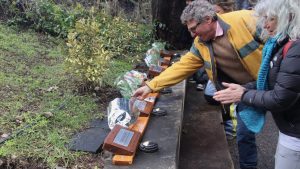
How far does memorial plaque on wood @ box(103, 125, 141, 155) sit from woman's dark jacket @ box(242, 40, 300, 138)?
0.97 m

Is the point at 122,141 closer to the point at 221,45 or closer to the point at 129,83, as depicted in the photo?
the point at 221,45

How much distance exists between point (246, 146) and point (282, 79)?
168 centimetres

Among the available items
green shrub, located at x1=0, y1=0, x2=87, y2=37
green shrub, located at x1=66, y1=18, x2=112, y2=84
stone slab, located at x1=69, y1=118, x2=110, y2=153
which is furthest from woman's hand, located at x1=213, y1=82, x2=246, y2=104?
green shrub, located at x1=0, y1=0, x2=87, y2=37

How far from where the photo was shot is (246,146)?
3.77m

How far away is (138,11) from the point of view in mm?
9273

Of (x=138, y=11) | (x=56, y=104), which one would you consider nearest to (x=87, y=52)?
(x=56, y=104)

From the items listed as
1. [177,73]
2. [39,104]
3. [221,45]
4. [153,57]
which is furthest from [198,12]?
[153,57]

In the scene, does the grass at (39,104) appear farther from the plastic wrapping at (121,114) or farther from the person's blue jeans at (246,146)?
the person's blue jeans at (246,146)

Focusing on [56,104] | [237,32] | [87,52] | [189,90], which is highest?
[237,32]

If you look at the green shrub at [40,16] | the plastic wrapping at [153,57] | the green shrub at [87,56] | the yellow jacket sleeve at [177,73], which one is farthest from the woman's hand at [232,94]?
the green shrub at [40,16]

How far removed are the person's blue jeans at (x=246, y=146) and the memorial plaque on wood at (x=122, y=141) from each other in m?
1.01

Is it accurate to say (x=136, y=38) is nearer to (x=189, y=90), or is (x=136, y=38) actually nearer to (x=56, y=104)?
(x=189, y=90)

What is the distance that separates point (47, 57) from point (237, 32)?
354cm

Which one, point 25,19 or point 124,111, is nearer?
point 124,111
